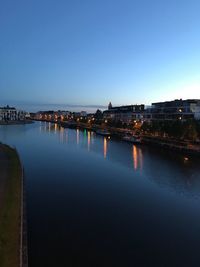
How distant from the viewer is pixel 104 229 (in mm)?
15047

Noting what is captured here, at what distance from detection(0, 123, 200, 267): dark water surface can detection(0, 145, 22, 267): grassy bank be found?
1.15 metres

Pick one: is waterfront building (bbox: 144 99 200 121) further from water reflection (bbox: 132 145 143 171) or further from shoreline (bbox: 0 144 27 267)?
shoreline (bbox: 0 144 27 267)

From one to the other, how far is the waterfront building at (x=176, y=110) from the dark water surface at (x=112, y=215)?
46.9 metres

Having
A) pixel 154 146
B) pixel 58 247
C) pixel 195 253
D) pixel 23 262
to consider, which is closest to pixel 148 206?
pixel 195 253

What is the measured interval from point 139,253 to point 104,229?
267 cm

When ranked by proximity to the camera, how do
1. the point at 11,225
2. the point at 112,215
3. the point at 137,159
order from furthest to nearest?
the point at 137,159 < the point at 112,215 < the point at 11,225

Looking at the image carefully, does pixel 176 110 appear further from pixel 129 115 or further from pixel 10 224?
pixel 10 224

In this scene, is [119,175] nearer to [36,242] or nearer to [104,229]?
[104,229]

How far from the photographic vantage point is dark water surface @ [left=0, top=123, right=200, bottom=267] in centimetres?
1251

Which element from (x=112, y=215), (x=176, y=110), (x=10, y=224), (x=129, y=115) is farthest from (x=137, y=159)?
(x=129, y=115)

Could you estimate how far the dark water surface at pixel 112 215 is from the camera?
12508mm

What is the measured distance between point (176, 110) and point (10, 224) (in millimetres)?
73666

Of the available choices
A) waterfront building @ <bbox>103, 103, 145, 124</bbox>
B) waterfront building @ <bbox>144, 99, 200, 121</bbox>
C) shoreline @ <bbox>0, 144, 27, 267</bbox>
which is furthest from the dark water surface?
waterfront building @ <bbox>103, 103, 145, 124</bbox>

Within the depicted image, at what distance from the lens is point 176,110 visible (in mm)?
81625
